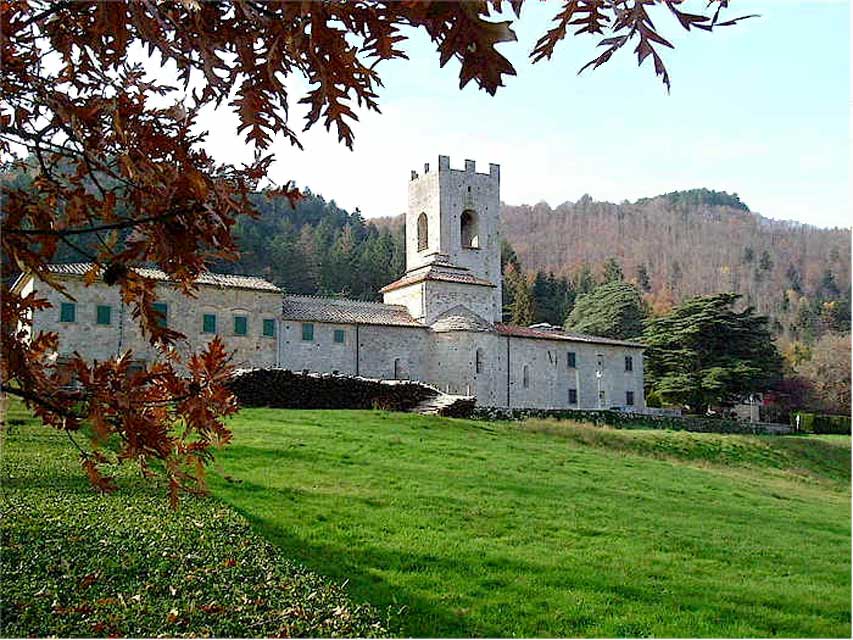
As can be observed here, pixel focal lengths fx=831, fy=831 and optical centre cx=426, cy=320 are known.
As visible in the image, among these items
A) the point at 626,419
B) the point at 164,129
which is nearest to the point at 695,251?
the point at 626,419

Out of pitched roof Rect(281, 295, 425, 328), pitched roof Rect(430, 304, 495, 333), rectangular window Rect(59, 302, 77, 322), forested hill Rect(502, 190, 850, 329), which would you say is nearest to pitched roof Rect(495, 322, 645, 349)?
pitched roof Rect(430, 304, 495, 333)

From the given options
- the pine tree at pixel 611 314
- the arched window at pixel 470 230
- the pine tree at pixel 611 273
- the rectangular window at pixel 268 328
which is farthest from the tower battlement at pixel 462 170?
the pine tree at pixel 611 273

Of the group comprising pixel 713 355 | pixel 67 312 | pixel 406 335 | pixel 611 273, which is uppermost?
pixel 611 273

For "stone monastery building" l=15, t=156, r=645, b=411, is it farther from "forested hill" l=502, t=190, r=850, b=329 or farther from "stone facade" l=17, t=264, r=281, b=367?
"forested hill" l=502, t=190, r=850, b=329

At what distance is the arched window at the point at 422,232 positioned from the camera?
47406 millimetres

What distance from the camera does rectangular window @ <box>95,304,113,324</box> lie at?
3025cm

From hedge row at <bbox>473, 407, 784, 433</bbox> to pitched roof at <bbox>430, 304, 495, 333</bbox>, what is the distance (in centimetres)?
457

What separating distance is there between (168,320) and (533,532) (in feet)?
72.3

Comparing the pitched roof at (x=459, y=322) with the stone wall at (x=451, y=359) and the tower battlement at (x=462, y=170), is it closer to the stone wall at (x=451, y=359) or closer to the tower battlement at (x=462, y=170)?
the stone wall at (x=451, y=359)

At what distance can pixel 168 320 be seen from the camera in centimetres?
3130

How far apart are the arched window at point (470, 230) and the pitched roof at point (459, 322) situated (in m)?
10.3

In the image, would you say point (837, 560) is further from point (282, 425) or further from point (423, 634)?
point (282, 425)

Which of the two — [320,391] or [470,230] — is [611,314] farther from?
[320,391]

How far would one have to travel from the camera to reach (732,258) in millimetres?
101125
